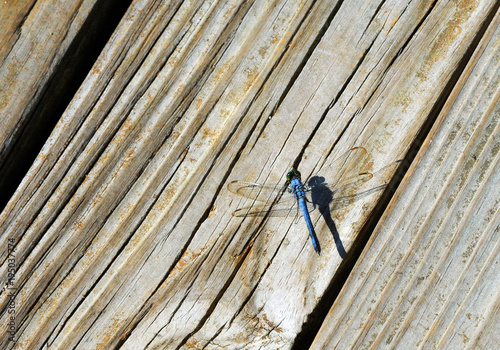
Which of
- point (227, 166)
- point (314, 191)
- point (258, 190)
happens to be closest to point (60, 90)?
point (227, 166)

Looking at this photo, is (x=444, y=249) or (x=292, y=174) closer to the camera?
(x=444, y=249)

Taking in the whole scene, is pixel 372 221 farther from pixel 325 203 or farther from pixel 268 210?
pixel 268 210

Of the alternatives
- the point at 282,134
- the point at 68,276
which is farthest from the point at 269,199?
the point at 68,276

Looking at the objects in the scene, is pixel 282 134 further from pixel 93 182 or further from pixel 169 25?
pixel 93 182

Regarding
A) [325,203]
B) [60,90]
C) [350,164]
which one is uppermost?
[350,164]

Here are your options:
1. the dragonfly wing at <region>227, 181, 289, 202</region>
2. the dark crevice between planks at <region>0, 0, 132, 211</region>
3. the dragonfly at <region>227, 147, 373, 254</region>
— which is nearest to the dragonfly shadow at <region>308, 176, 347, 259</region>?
the dragonfly at <region>227, 147, 373, 254</region>

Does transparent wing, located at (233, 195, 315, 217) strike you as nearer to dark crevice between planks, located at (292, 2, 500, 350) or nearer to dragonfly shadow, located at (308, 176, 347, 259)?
dragonfly shadow, located at (308, 176, 347, 259)

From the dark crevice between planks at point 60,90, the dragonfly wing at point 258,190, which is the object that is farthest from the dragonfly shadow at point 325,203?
the dark crevice between planks at point 60,90
